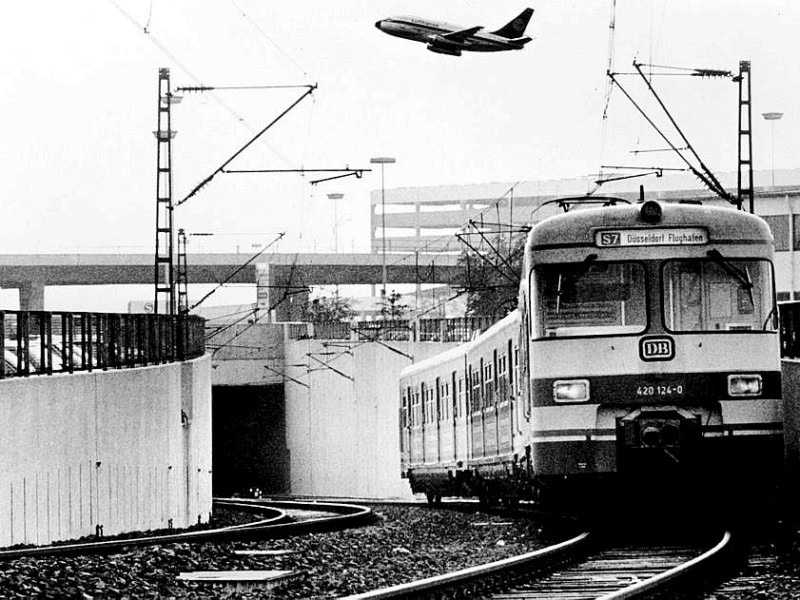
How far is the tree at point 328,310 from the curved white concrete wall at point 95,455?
A: 4932cm

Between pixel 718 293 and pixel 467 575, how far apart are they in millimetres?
5028

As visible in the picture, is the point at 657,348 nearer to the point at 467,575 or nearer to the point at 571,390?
the point at 571,390

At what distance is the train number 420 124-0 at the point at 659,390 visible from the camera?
51.8 ft

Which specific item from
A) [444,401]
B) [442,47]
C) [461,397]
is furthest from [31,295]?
[461,397]

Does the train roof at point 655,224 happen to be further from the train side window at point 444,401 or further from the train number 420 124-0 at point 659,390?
the train side window at point 444,401

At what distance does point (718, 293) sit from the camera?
16031mm

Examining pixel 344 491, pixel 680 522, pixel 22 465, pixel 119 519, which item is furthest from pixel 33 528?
pixel 344 491

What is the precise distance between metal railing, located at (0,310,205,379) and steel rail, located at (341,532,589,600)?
30.1ft

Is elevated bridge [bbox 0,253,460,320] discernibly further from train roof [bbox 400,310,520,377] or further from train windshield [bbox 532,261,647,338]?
train windshield [bbox 532,261,647,338]

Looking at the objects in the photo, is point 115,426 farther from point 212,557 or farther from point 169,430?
point 212,557

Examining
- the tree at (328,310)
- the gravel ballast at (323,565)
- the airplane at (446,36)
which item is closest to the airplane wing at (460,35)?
the airplane at (446,36)

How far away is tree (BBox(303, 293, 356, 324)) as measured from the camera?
292ft

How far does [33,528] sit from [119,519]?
17.5ft

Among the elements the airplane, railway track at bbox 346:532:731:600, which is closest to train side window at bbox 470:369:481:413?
railway track at bbox 346:532:731:600
